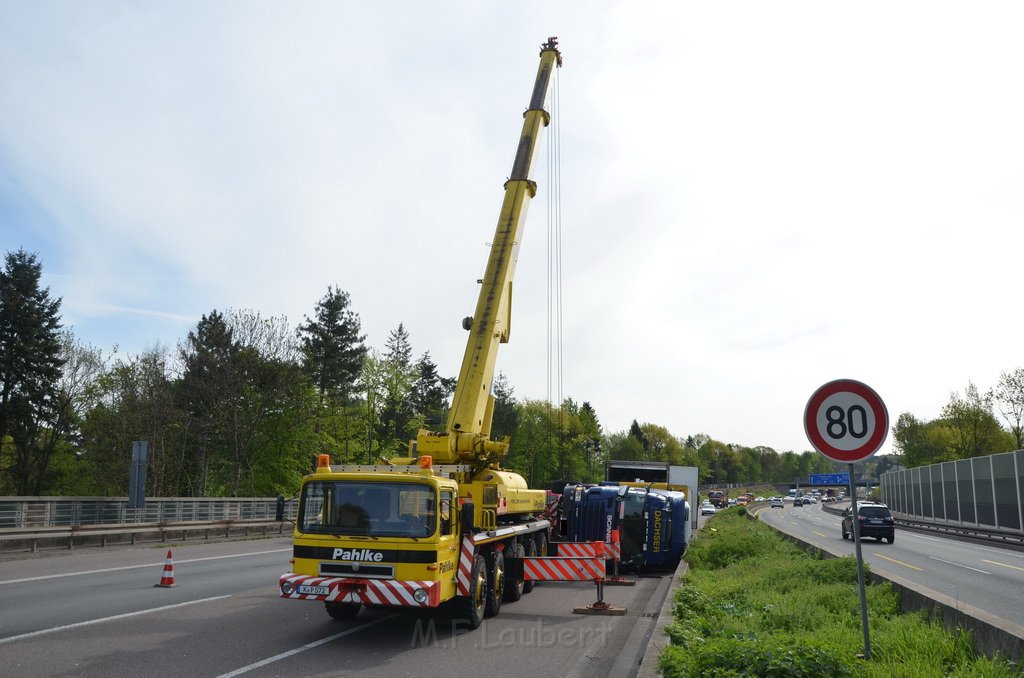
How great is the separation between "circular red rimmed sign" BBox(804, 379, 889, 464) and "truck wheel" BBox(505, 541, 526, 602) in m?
7.13

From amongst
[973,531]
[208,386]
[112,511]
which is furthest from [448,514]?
[973,531]

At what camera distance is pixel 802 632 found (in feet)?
26.4

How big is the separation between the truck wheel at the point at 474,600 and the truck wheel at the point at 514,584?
1995mm

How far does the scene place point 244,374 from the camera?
1725 inches

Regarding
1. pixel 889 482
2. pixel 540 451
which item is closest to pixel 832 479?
pixel 889 482

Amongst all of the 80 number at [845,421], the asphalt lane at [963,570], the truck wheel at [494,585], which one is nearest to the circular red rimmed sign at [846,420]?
the 80 number at [845,421]

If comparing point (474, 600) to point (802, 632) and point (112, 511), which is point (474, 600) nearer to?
point (802, 632)

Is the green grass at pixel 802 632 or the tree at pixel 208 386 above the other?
the tree at pixel 208 386

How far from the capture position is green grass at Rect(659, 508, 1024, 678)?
20.2ft

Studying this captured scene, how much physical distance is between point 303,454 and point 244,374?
1042 cm

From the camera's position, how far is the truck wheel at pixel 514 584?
1298cm

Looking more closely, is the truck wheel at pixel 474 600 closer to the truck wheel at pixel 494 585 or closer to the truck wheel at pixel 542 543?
the truck wheel at pixel 494 585

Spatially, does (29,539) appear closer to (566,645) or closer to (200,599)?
(200,599)

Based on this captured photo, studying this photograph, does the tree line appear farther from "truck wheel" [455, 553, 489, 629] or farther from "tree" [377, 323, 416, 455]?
"truck wheel" [455, 553, 489, 629]
